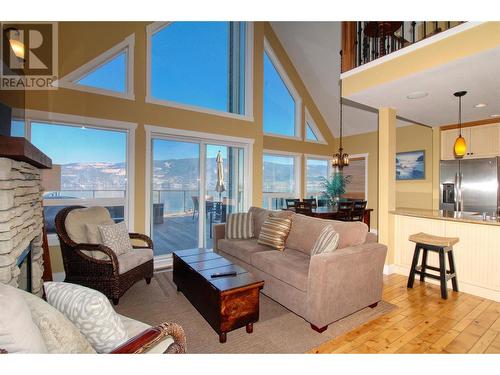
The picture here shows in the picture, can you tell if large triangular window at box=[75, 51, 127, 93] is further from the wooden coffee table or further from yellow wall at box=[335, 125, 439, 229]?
yellow wall at box=[335, 125, 439, 229]

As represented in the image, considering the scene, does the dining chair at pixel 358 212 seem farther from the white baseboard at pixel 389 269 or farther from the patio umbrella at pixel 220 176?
the patio umbrella at pixel 220 176

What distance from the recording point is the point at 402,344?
2225 millimetres

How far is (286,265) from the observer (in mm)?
2807

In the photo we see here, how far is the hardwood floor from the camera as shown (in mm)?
2189

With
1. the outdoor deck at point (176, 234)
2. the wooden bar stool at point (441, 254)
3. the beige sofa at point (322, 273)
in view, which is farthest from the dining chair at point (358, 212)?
the outdoor deck at point (176, 234)

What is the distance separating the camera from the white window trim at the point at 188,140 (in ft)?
14.4

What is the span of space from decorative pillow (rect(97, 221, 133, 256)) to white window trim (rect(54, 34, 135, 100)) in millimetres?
2098

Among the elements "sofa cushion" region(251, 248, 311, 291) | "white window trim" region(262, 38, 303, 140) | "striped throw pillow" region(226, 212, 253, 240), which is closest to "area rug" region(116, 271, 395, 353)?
"sofa cushion" region(251, 248, 311, 291)

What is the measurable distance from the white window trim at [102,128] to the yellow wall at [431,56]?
11.2 feet

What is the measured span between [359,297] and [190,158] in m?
3.58

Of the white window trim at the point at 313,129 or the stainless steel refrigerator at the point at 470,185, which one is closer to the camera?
the stainless steel refrigerator at the point at 470,185

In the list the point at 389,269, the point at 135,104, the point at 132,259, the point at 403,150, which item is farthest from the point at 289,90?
the point at 132,259
